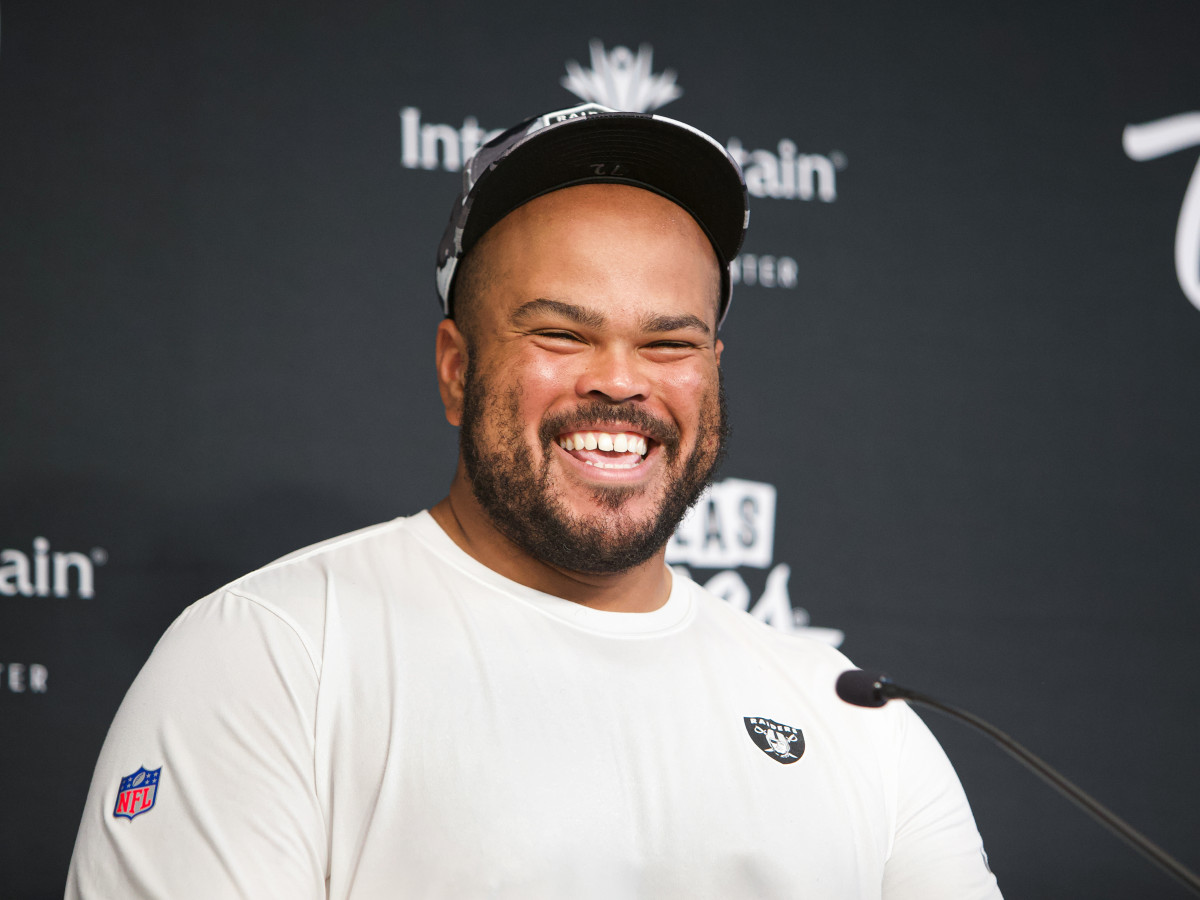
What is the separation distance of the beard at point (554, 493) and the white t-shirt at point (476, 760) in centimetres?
5

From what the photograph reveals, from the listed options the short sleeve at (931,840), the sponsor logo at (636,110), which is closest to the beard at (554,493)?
the short sleeve at (931,840)

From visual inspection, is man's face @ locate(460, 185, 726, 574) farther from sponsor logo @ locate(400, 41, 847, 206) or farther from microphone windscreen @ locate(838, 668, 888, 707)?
sponsor logo @ locate(400, 41, 847, 206)

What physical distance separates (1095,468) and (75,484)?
1643 millimetres

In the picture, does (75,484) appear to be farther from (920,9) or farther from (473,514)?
(920,9)

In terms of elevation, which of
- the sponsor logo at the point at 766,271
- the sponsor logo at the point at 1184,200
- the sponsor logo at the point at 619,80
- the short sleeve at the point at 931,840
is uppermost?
the sponsor logo at the point at 619,80

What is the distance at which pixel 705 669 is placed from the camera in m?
1.07

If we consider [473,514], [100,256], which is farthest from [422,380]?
[473,514]

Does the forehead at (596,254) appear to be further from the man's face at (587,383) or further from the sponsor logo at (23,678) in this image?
the sponsor logo at (23,678)

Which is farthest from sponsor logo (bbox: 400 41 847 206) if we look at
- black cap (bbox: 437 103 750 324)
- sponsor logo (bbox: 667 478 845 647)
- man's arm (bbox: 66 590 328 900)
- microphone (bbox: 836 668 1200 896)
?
microphone (bbox: 836 668 1200 896)

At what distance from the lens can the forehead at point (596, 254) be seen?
104 centimetres

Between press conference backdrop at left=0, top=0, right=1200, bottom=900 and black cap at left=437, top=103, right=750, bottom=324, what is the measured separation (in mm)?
549

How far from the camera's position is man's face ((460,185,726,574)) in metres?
1.03

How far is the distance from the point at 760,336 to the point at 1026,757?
43.6 inches

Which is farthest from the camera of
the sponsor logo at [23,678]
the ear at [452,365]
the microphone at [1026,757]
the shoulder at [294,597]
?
the sponsor logo at [23,678]
